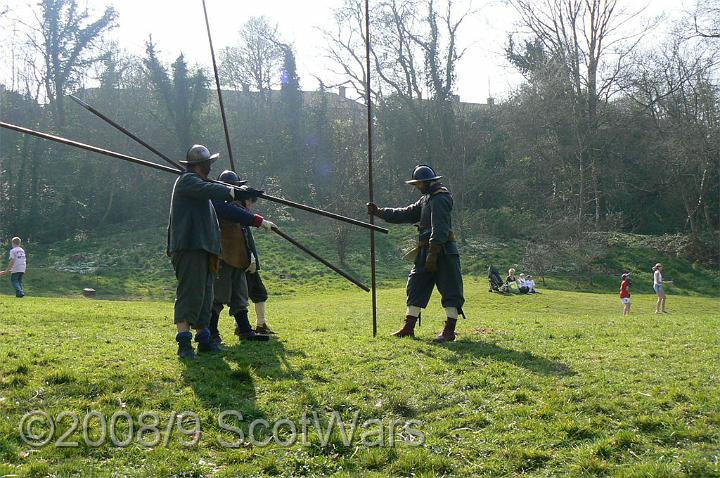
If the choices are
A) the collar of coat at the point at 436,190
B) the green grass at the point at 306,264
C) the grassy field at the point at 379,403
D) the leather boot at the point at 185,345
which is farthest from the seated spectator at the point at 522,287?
the leather boot at the point at 185,345

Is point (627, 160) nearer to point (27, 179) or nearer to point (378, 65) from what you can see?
point (378, 65)

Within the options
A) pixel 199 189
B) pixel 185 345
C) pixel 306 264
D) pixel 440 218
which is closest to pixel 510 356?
pixel 440 218

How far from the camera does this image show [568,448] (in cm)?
550

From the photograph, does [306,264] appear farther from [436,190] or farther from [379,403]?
[379,403]

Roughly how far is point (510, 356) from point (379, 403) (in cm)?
263

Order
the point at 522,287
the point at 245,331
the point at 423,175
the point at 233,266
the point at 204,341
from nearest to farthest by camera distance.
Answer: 1. the point at 204,341
2. the point at 233,266
3. the point at 245,331
4. the point at 423,175
5. the point at 522,287

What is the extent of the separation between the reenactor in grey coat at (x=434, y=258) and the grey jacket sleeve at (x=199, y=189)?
104 inches

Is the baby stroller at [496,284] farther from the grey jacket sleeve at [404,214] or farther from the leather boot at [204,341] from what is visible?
the leather boot at [204,341]

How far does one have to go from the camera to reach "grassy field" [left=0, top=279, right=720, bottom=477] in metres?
5.29

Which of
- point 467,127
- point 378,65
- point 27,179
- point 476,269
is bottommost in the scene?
point 476,269

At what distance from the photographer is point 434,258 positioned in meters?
9.57

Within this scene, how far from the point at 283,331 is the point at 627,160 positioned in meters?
45.5

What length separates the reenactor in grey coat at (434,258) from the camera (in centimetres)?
963

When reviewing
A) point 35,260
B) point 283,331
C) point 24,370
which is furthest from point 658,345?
point 35,260
